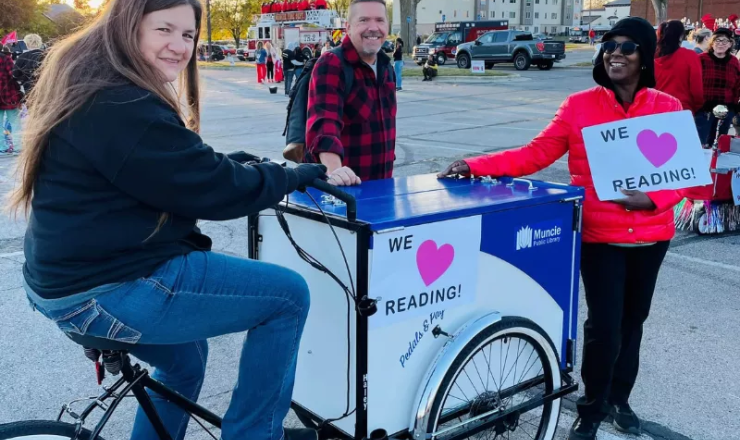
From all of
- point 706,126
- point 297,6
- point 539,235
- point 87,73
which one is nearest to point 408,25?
point 297,6

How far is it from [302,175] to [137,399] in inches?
36.3

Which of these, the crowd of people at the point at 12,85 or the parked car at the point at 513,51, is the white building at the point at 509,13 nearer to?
the parked car at the point at 513,51

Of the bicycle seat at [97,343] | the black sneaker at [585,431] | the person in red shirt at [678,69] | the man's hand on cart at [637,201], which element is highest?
the person in red shirt at [678,69]

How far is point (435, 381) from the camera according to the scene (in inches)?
98.7

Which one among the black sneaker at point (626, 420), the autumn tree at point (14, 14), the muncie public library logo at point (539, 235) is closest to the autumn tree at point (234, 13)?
the autumn tree at point (14, 14)

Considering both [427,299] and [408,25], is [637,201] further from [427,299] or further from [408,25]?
[408,25]

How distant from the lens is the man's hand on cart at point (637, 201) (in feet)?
9.43

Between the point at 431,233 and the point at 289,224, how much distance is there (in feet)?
1.86

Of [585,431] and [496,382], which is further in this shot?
[585,431]

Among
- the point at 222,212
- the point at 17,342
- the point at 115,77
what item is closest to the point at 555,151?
the point at 222,212

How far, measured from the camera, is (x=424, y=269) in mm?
2488

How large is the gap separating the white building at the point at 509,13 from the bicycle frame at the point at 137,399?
8386 cm

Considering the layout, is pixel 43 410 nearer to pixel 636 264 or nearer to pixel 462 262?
pixel 462 262

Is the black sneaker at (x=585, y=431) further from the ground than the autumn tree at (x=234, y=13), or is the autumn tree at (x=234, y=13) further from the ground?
the autumn tree at (x=234, y=13)
